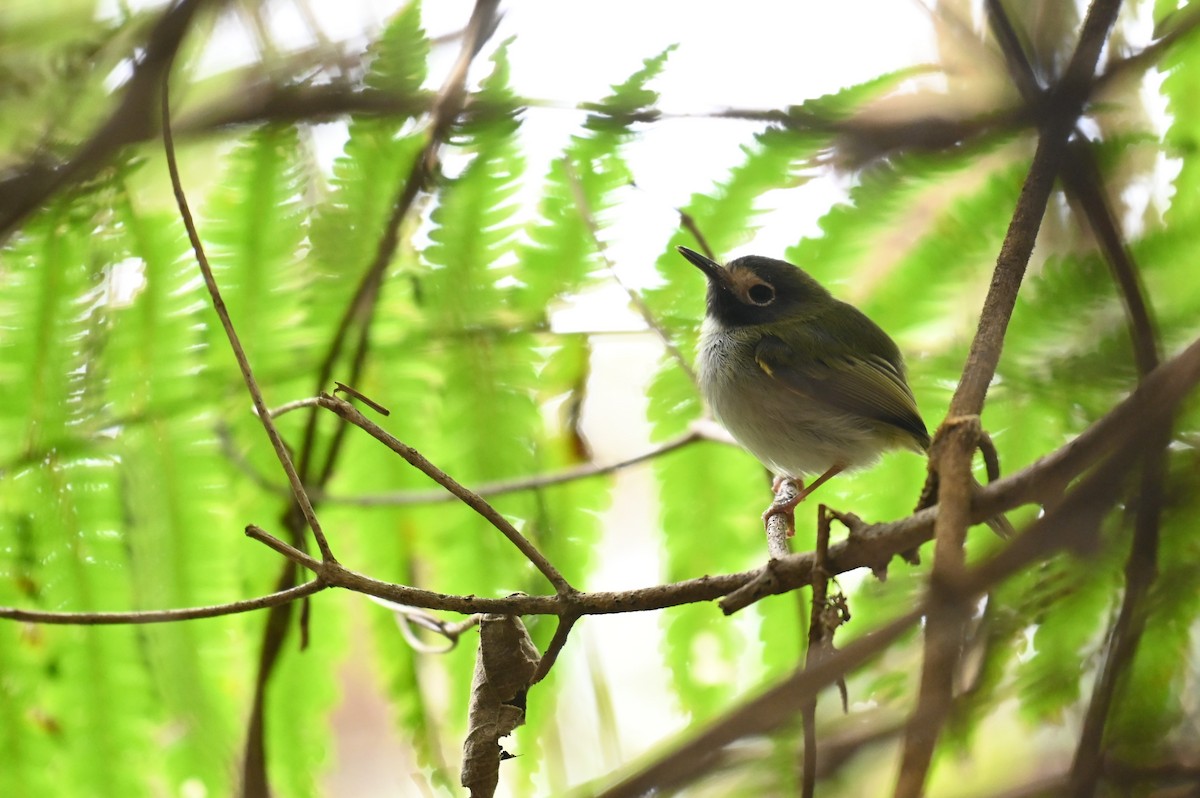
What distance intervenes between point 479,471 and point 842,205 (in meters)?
0.98

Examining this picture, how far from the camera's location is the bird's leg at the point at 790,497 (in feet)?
6.11

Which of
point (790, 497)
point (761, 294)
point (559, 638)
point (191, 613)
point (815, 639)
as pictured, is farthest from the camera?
point (761, 294)

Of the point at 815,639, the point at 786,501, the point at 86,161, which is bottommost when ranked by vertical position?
the point at 815,639

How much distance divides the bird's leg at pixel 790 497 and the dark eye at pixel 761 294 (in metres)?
0.43

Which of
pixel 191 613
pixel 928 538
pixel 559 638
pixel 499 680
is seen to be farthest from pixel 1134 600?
pixel 191 613

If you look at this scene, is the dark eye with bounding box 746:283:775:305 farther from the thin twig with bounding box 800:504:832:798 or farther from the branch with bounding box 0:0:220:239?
the thin twig with bounding box 800:504:832:798

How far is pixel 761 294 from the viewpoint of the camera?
2.37 meters

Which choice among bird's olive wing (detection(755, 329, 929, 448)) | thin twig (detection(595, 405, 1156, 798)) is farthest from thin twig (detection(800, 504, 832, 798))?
bird's olive wing (detection(755, 329, 929, 448))

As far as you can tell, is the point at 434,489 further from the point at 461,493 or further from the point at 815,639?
the point at 815,639

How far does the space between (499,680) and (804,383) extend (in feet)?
4.00

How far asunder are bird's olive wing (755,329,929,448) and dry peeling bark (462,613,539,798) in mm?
1070

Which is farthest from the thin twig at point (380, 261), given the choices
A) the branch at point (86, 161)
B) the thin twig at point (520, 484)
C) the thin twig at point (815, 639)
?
the thin twig at point (815, 639)

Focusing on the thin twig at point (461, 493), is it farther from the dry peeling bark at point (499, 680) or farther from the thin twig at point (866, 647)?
the thin twig at point (866, 647)

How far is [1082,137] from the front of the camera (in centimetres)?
101
